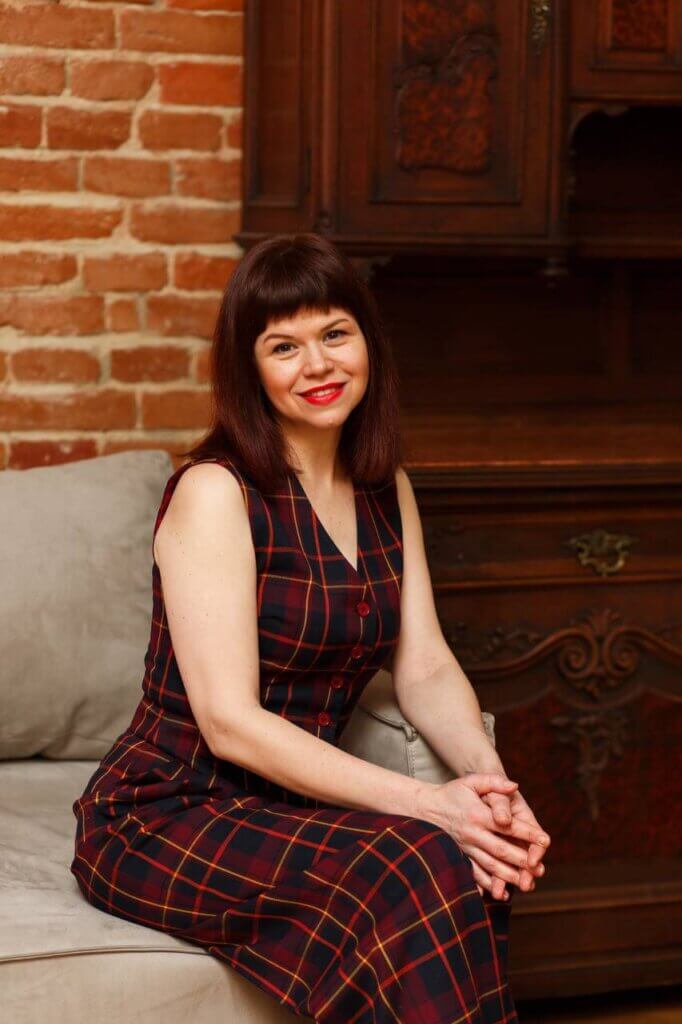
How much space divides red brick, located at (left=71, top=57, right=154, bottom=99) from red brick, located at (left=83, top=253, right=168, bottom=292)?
1.01ft

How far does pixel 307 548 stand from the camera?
181cm

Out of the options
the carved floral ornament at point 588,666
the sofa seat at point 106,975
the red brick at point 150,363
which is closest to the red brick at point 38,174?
the red brick at point 150,363

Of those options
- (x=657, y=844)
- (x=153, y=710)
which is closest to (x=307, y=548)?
(x=153, y=710)

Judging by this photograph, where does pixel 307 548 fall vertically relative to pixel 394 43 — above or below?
below

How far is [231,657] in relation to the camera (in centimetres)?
168

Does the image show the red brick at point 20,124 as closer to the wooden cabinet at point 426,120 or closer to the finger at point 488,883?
the wooden cabinet at point 426,120

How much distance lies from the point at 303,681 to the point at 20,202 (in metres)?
1.26

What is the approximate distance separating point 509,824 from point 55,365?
1.45 m

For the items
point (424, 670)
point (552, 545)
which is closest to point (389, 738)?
point (424, 670)

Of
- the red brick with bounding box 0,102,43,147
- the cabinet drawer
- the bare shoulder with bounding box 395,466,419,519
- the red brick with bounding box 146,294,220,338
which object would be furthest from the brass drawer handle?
the red brick with bounding box 0,102,43,147

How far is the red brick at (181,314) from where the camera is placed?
8.73 feet

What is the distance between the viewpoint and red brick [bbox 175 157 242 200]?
2.64m

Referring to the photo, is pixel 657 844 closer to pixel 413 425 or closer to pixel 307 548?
pixel 413 425

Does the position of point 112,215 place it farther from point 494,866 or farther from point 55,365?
point 494,866
